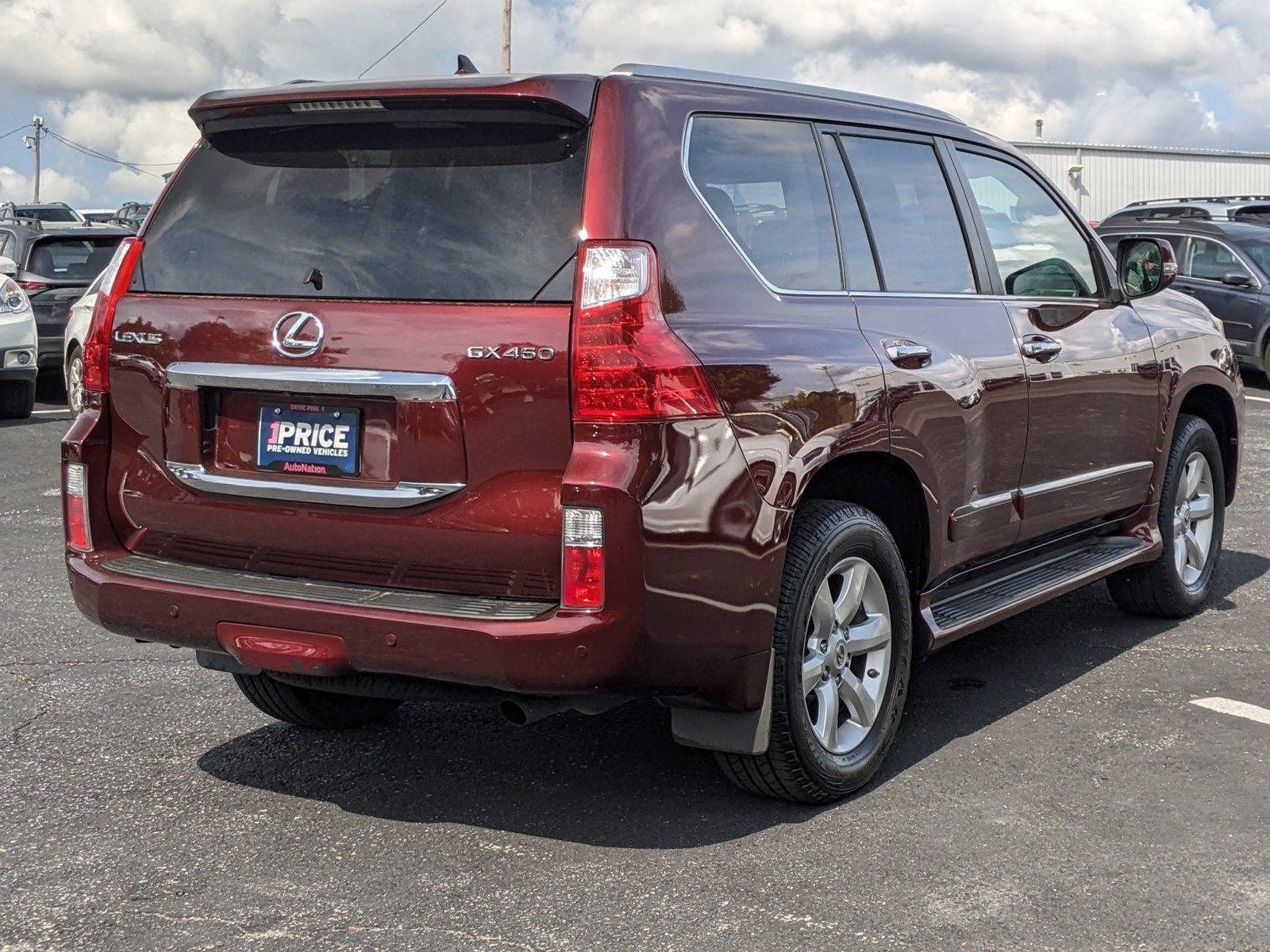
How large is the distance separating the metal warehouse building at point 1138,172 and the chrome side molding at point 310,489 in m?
39.3

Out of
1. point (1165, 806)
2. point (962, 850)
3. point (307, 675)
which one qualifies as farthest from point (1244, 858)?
point (307, 675)

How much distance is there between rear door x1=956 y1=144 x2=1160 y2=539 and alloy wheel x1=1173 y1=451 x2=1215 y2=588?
42 cm

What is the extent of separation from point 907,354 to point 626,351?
1.12 metres

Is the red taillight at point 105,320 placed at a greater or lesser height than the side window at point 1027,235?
lesser

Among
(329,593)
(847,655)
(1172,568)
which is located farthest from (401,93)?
(1172,568)

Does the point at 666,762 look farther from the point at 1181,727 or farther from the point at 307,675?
the point at 1181,727

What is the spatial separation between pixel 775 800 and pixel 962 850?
566mm

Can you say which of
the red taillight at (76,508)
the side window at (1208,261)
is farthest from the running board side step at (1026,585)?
the side window at (1208,261)

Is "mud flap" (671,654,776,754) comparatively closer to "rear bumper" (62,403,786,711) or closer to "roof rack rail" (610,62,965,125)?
"rear bumper" (62,403,786,711)

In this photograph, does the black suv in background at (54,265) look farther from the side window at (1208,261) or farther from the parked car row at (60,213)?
the parked car row at (60,213)

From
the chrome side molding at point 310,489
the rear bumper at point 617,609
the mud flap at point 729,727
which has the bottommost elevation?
the mud flap at point 729,727

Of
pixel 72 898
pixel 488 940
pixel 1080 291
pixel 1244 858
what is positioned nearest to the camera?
pixel 488 940

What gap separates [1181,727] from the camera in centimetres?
476

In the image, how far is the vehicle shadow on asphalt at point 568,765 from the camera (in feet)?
13.1
